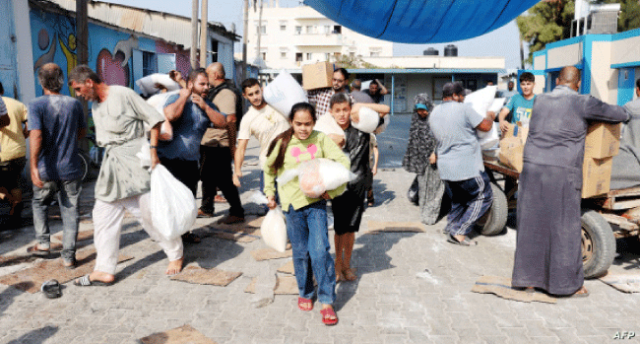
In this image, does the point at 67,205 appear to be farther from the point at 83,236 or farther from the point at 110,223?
the point at 83,236

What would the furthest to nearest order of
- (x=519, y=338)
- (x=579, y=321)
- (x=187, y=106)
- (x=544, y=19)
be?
(x=544, y=19)
(x=187, y=106)
(x=579, y=321)
(x=519, y=338)

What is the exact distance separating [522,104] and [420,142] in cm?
140

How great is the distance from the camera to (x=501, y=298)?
14.0 ft

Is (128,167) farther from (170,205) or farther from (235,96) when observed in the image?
(235,96)

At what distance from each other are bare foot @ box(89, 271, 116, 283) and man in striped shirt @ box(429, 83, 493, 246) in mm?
3493

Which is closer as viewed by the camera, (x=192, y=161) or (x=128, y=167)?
(x=128, y=167)

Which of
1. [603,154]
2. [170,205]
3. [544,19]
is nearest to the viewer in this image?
[603,154]

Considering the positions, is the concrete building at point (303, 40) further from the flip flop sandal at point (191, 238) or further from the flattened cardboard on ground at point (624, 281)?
the flattened cardboard on ground at point (624, 281)

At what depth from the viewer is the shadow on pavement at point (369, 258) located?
4.43 m

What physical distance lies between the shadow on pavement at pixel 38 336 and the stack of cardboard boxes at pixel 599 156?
14.0ft

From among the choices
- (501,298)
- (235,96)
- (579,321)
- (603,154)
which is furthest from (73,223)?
(603,154)

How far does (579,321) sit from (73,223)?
14.5 ft

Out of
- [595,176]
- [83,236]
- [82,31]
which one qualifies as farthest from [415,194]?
[82,31]

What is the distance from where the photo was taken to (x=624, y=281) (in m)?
4.55
